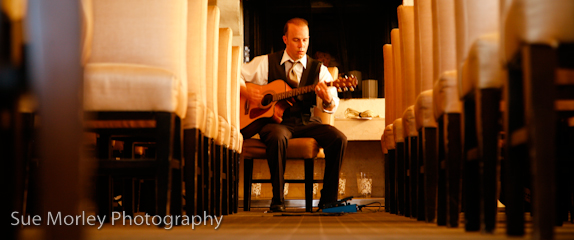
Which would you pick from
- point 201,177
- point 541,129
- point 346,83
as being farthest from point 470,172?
point 346,83

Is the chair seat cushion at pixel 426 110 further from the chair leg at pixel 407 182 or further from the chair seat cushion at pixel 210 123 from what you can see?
the chair seat cushion at pixel 210 123

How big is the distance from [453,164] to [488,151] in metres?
0.36

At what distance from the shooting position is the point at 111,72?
173 cm

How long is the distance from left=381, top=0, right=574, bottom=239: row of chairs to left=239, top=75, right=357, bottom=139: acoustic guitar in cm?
104

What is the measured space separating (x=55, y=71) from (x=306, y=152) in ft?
9.68

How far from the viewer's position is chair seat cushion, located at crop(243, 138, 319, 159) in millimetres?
3805

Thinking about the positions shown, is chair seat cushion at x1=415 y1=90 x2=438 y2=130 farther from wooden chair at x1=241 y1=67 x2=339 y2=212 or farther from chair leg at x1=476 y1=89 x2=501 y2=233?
wooden chair at x1=241 y1=67 x2=339 y2=212

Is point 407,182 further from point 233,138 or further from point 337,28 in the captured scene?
point 337,28

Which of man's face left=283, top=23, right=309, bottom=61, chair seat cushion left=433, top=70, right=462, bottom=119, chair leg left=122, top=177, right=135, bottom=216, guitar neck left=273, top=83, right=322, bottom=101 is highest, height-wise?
man's face left=283, top=23, right=309, bottom=61

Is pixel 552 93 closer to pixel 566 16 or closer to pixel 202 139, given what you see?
pixel 566 16

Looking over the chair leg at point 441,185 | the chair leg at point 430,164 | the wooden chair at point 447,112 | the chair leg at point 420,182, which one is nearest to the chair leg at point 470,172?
the wooden chair at point 447,112

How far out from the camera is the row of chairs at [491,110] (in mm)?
1147

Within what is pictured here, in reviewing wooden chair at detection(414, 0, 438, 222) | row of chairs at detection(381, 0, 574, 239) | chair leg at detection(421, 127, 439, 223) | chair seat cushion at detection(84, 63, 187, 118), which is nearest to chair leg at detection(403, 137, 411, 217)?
row of chairs at detection(381, 0, 574, 239)

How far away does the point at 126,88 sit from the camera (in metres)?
1.73
